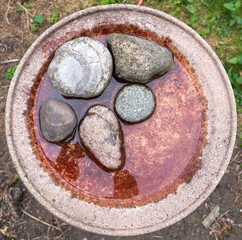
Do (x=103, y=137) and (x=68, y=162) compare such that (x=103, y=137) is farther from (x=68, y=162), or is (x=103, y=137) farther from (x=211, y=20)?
(x=211, y=20)

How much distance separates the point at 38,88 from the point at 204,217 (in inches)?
87.5

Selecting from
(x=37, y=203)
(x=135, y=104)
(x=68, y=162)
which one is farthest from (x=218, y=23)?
(x=37, y=203)

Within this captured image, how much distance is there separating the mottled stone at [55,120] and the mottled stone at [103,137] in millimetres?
139

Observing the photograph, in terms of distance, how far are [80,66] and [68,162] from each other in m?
0.81

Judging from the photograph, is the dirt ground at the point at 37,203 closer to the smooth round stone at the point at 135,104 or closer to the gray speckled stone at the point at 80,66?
the gray speckled stone at the point at 80,66

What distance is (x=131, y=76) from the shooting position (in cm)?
194

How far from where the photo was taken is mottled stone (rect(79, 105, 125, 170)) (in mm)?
1900

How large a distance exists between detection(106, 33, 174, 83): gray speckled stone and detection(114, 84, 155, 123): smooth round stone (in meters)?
0.14

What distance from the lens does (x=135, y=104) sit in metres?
1.99

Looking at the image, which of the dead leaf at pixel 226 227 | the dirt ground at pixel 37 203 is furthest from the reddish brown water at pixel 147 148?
the dead leaf at pixel 226 227

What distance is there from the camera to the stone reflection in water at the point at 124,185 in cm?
195

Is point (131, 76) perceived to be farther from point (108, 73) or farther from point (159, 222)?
point (159, 222)

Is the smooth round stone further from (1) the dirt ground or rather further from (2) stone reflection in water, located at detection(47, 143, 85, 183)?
(1) the dirt ground

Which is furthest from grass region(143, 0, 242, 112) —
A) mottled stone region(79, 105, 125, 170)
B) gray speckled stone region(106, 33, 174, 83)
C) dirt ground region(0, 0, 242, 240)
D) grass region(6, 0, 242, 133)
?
mottled stone region(79, 105, 125, 170)
